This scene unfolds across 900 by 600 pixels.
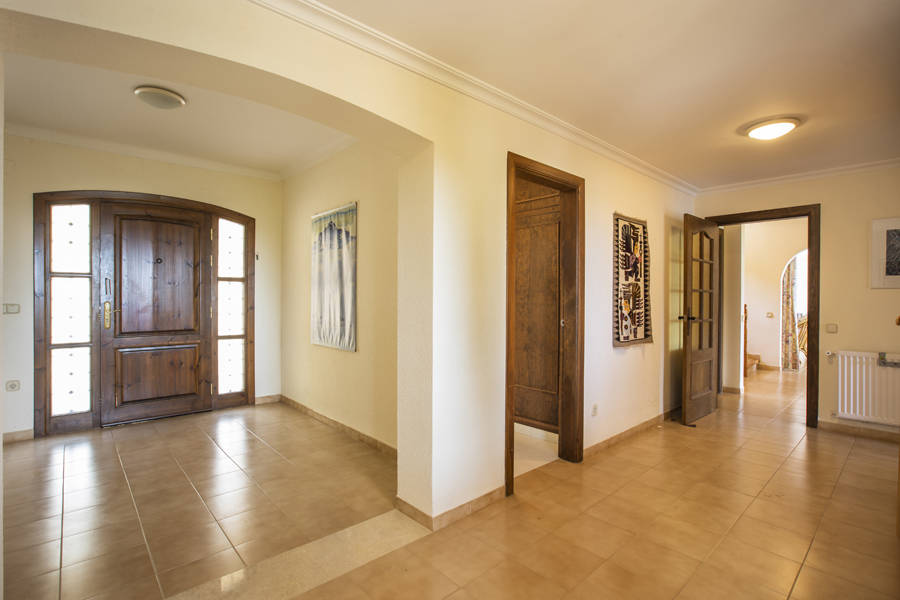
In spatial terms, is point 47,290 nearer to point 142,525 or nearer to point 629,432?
point 142,525

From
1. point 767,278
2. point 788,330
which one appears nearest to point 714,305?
point 767,278

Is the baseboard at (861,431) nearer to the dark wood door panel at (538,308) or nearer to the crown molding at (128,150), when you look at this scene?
A: the dark wood door panel at (538,308)

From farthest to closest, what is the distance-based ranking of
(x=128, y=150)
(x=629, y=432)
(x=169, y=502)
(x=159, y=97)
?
(x=128, y=150)
(x=629, y=432)
(x=159, y=97)
(x=169, y=502)

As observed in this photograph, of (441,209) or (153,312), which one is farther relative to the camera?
(153,312)

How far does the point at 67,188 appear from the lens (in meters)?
4.05

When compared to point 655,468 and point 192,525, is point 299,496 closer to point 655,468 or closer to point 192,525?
point 192,525

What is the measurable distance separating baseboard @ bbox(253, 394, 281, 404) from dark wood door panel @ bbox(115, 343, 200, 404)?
2.13ft

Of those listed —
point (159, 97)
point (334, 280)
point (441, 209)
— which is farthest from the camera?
point (334, 280)

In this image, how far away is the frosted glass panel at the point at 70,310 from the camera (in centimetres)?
406

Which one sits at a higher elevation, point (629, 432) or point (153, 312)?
point (153, 312)

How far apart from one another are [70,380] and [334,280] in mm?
2761

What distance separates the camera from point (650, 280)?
4.37 metres

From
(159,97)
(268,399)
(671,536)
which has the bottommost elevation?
(671,536)

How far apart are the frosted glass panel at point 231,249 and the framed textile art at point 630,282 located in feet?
13.9
